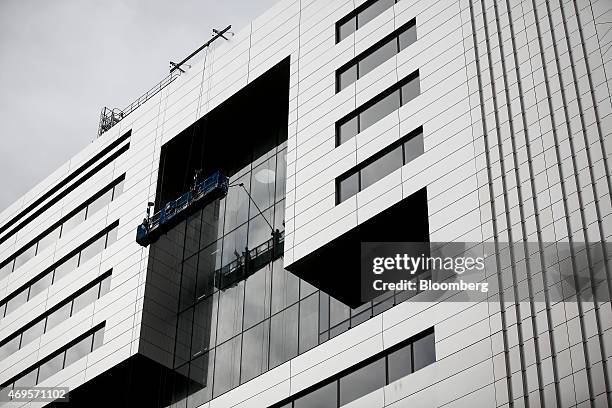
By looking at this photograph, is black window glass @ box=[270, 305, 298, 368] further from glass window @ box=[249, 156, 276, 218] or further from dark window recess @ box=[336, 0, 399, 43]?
dark window recess @ box=[336, 0, 399, 43]

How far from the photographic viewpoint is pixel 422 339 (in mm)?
46688

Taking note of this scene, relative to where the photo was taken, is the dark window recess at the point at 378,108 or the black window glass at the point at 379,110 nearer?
the dark window recess at the point at 378,108

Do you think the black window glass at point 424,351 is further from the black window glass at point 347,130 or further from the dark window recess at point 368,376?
the black window glass at point 347,130

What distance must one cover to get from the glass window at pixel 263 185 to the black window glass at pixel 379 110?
9170 mm

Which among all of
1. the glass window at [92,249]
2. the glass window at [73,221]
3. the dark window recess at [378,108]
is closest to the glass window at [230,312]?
the dark window recess at [378,108]

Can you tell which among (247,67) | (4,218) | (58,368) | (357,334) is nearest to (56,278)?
(58,368)

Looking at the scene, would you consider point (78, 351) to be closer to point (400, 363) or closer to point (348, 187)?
point (348, 187)

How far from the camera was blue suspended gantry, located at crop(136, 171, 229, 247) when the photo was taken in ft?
214

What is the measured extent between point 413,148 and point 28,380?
33.8 meters

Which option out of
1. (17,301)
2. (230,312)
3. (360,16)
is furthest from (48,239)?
(360,16)

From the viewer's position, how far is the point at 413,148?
171 feet

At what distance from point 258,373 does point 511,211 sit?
57.8ft

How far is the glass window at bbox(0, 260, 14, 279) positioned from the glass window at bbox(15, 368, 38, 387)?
12.0 meters

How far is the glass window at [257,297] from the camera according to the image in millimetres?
58469
